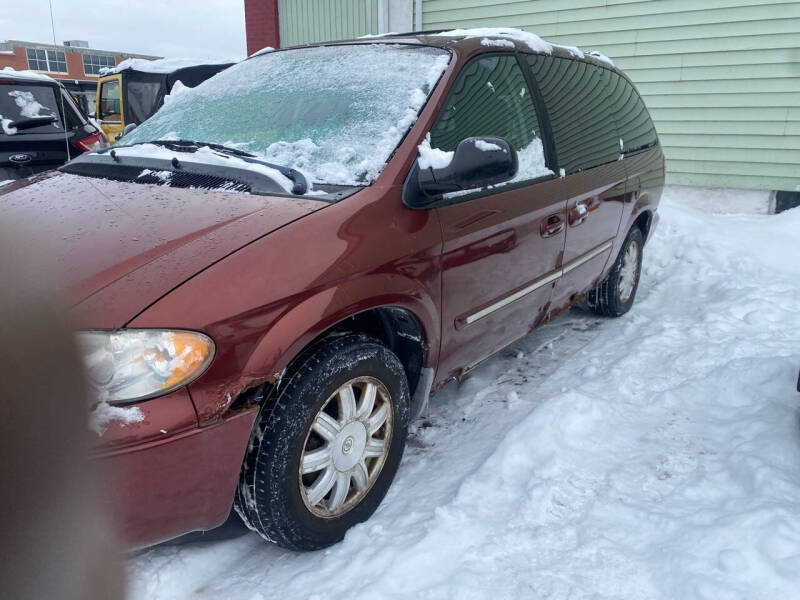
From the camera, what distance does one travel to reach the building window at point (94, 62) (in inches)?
2299

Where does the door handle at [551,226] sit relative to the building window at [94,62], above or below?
below

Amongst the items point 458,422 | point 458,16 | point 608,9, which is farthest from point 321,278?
point 458,16

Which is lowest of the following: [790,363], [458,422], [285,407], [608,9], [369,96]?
[458,422]

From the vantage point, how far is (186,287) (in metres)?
1.68

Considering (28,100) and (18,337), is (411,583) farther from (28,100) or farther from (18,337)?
(28,100)

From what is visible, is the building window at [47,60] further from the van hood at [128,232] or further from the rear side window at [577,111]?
the van hood at [128,232]

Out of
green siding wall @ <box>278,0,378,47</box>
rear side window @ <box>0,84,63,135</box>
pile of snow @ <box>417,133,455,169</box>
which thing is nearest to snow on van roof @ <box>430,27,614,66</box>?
pile of snow @ <box>417,133,455,169</box>

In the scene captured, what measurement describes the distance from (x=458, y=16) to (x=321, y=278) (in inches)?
312

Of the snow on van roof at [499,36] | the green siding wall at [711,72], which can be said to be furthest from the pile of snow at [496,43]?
the green siding wall at [711,72]

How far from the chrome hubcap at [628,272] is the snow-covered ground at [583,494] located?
0.59m

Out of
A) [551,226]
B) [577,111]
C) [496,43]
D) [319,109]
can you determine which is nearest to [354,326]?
[319,109]

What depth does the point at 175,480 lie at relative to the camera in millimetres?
1670

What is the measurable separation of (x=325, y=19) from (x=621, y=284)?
27.4ft

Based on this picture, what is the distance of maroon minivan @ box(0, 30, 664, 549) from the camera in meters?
1.65
